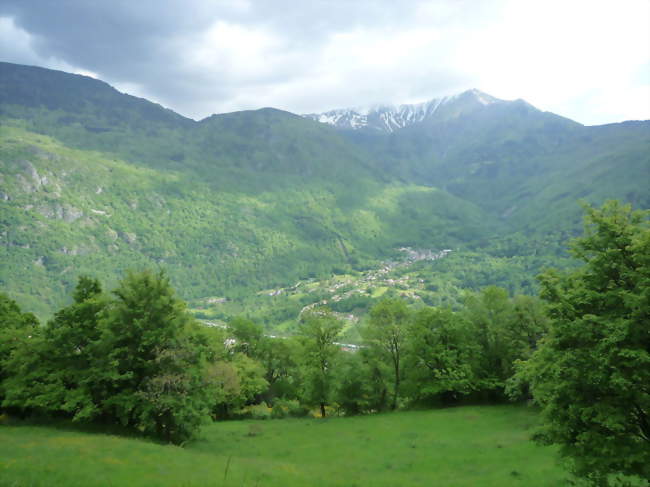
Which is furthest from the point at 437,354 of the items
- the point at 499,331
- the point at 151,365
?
the point at 151,365

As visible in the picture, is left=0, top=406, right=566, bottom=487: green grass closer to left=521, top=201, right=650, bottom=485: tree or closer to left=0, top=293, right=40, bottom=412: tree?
left=521, top=201, right=650, bottom=485: tree

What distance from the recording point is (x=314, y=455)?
35.8 m

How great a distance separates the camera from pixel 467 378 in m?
53.0

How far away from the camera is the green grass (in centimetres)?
2018

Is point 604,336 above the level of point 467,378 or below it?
above

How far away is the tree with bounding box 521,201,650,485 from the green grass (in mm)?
6885

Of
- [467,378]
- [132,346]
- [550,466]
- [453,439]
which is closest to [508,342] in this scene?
[467,378]

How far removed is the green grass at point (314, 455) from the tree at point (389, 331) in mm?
9764

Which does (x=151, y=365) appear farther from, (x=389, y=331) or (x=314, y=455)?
(x=389, y=331)

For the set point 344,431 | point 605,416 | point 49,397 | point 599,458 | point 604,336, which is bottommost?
point 344,431

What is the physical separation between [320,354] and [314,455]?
76.3 ft

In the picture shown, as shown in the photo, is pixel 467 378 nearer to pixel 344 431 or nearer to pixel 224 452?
pixel 344 431

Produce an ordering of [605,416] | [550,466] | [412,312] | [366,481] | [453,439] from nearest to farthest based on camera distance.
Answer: [605,416] < [366,481] < [550,466] < [453,439] < [412,312]

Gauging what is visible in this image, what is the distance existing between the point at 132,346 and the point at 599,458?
35.0m
